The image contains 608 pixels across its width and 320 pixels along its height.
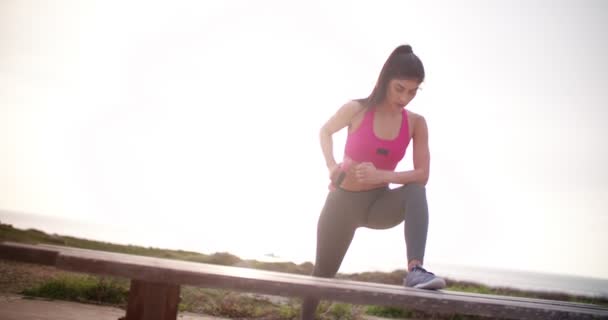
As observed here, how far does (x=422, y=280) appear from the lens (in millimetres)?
2197

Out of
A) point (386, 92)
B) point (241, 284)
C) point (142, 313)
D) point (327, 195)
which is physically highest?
point (386, 92)

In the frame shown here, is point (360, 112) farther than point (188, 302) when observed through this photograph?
No

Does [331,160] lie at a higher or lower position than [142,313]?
higher

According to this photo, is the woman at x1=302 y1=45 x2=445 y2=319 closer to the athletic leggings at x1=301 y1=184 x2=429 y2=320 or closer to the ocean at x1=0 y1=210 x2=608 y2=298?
the athletic leggings at x1=301 y1=184 x2=429 y2=320

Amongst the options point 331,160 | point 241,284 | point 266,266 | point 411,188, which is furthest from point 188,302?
point 266,266

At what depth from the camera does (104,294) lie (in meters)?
4.70

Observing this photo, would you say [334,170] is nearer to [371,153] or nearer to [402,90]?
[371,153]

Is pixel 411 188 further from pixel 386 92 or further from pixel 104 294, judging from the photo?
pixel 104 294

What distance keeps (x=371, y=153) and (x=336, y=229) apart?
590 millimetres

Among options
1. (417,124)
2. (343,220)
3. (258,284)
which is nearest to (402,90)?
(417,124)

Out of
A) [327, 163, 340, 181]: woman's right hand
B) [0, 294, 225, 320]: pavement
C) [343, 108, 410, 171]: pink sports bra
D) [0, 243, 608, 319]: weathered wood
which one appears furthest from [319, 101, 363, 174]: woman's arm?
[0, 294, 225, 320]: pavement

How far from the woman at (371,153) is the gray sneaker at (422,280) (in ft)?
1.84

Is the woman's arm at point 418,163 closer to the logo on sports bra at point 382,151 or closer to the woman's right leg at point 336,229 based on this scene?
the logo on sports bra at point 382,151

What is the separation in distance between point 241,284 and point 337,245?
168cm
